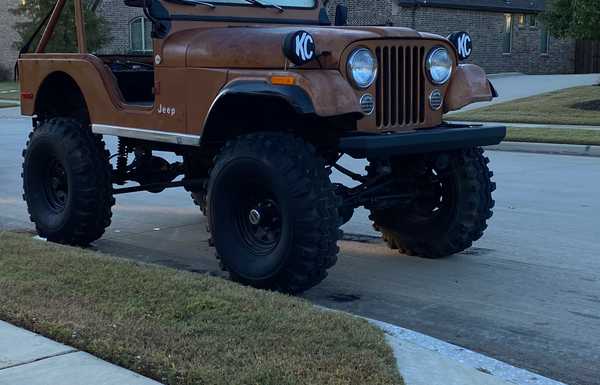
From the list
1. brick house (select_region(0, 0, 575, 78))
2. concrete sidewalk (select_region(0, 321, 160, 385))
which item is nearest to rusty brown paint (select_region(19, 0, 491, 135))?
concrete sidewalk (select_region(0, 321, 160, 385))

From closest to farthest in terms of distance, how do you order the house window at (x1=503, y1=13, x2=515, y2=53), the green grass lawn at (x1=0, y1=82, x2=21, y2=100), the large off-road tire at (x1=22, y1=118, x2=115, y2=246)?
1. the large off-road tire at (x1=22, y1=118, x2=115, y2=246)
2. the green grass lawn at (x1=0, y1=82, x2=21, y2=100)
3. the house window at (x1=503, y1=13, x2=515, y2=53)

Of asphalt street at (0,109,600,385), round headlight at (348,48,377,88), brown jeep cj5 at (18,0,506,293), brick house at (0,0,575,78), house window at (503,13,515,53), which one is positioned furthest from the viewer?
house window at (503,13,515,53)

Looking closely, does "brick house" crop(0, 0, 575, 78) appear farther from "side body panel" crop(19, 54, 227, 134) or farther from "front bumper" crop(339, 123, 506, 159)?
"front bumper" crop(339, 123, 506, 159)

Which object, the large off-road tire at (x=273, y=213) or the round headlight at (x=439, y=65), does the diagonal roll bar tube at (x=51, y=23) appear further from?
the round headlight at (x=439, y=65)

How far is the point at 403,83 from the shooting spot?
5859 millimetres

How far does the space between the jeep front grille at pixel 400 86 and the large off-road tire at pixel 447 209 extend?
1.69 ft

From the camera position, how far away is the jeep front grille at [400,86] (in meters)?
5.73

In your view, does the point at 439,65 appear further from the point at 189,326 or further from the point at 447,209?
A: the point at 189,326

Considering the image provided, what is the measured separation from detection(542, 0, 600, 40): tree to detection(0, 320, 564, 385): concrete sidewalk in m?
18.1

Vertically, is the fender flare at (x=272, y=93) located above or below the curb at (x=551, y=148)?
above

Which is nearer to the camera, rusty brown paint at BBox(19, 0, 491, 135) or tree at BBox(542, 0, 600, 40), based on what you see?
rusty brown paint at BBox(19, 0, 491, 135)

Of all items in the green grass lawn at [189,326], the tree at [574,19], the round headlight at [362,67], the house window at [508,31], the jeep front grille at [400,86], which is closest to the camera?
the green grass lawn at [189,326]

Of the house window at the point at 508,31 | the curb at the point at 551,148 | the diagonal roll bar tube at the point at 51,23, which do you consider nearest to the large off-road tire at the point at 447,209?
the diagonal roll bar tube at the point at 51,23

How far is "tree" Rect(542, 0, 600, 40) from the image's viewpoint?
20875 mm
